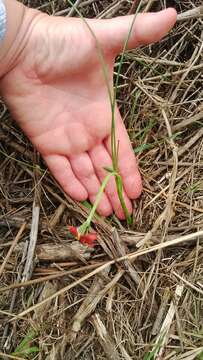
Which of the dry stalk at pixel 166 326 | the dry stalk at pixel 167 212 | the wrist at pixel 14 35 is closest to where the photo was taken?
the dry stalk at pixel 166 326

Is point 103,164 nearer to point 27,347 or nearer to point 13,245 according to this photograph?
point 13,245

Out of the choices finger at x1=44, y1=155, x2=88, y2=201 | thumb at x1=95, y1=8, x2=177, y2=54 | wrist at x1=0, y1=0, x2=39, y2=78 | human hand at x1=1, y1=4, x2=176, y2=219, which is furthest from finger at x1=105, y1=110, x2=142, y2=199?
wrist at x1=0, y1=0, x2=39, y2=78

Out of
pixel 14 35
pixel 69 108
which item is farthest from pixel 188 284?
pixel 14 35

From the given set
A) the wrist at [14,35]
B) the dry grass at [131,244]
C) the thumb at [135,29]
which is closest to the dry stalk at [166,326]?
the dry grass at [131,244]

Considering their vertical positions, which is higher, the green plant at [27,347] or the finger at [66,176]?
the finger at [66,176]

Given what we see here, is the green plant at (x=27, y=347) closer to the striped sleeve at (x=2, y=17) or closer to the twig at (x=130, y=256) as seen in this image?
the twig at (x=130, y=256)

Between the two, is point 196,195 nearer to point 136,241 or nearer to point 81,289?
point 136,241

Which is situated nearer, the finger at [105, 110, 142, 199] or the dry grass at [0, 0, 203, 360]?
the dry grass at [0, 0, 203, 360]

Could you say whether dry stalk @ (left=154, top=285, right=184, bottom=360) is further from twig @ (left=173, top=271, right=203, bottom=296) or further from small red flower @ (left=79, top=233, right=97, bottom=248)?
small red flower @ (left=79, top=233, right=97, bottom=248)
